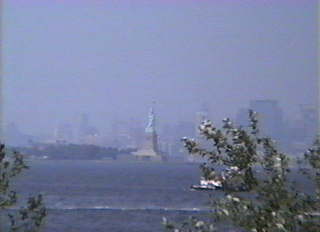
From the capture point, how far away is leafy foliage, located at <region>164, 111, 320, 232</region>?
24.6 feet

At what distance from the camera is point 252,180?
781 centimetres

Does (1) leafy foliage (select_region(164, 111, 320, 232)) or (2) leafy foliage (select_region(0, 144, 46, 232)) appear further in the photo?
(2) leafy foliage (select_region(0, 144, 46, 232))

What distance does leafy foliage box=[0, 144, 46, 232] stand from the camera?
777 centimetres

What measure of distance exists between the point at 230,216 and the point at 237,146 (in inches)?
26.4

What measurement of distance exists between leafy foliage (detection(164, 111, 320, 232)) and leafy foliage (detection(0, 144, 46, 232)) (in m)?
1.24

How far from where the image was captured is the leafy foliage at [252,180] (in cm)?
748

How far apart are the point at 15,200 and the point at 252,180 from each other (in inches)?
76.3

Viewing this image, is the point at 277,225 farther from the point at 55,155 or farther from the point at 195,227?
the point at 55,155

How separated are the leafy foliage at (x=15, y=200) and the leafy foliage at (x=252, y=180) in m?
1.24

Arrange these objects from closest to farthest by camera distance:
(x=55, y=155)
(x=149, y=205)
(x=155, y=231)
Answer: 1. (x=155, y=231)
2. (x=149, y=205)
3. (x=55, y=155)

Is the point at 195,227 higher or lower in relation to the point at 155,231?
higher

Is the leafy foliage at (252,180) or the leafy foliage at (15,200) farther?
the leafy foliage at (15,200)

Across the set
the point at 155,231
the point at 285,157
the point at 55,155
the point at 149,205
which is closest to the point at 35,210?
the point at 285,157

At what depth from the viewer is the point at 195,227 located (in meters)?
7.50
